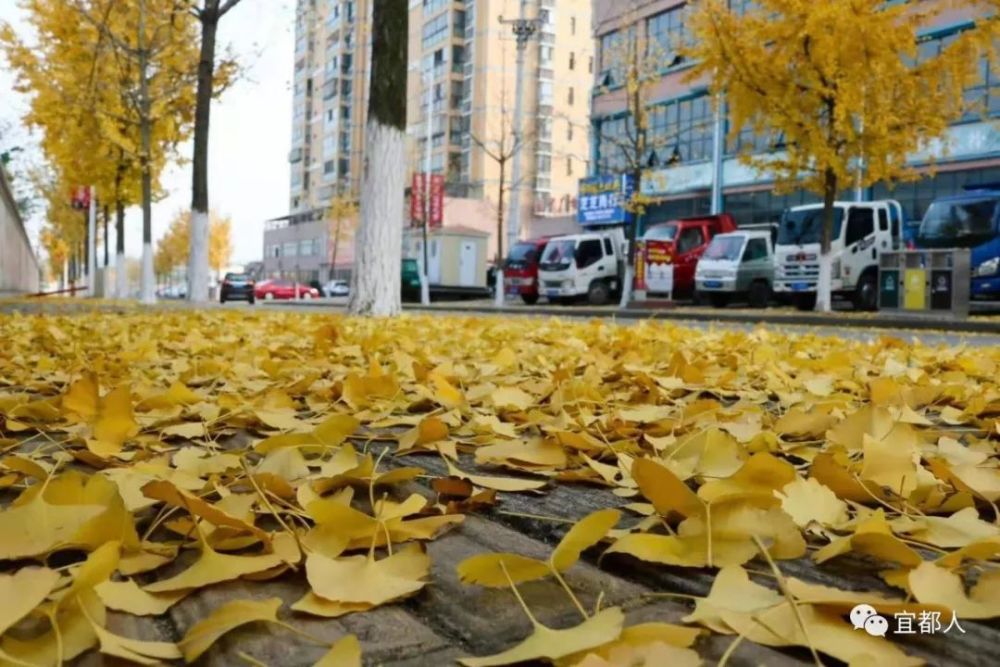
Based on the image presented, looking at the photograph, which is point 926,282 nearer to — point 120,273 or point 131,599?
point 131,599

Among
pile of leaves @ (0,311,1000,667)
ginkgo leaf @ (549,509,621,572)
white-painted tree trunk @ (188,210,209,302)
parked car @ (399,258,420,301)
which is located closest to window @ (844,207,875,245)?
white-painted tree trunk @ (188,210,209,302)

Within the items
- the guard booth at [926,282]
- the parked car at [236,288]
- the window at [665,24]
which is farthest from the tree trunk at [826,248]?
the parked car at [236,288]

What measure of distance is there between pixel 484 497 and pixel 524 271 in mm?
26990

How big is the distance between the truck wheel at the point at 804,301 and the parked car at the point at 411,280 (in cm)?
1393

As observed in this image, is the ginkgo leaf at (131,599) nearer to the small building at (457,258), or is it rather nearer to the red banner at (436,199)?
the small building at (457,258)

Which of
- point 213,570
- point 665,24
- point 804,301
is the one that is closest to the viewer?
point 213,570

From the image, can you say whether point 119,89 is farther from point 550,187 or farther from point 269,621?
point 550,187

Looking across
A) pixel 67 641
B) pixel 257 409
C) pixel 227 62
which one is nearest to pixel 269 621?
pixel 67 641

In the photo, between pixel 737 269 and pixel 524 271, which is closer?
pixel 737 269

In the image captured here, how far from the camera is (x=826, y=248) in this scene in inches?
735

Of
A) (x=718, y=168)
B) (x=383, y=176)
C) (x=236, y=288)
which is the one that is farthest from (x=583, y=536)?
(x=236, y=288)

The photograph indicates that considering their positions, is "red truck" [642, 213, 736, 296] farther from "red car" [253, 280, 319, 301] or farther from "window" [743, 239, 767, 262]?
"red car" [253, 280, 319, 301]

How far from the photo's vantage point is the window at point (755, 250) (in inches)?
928

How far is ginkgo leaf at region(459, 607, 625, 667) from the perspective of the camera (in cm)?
86
